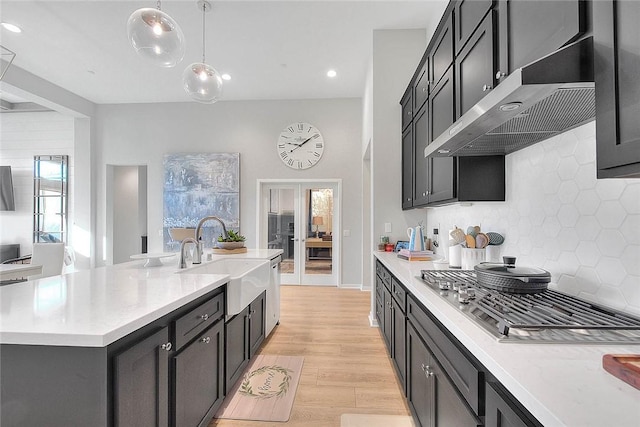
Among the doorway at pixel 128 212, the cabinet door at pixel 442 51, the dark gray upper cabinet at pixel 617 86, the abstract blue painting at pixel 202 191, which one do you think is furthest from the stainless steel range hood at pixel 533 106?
the doorway at pixel 128 212

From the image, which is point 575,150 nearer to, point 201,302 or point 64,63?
point 201,302

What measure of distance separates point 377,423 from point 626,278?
154cm

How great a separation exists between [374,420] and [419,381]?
579 mm

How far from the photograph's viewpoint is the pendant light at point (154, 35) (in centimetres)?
205

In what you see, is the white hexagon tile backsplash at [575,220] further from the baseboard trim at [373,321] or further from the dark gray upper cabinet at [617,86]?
the baseboard trim at [373,321]

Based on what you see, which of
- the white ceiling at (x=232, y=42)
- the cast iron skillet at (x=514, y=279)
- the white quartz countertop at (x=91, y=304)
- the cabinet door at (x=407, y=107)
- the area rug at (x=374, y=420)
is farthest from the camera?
the white ceiling at (x=232, y=42)

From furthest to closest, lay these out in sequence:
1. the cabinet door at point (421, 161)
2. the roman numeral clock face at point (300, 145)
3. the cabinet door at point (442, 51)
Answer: the roman numeral clock face at point (300, 145)
the cabinet door at point (421, 161)
the cabinet door at point (442, 51)

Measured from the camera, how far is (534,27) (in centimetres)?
119

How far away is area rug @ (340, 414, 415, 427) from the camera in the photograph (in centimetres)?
189

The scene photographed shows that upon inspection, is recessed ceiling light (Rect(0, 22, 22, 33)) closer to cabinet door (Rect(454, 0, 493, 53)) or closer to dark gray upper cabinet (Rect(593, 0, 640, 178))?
cabinet door (Rect(454, 0, 493, 53))

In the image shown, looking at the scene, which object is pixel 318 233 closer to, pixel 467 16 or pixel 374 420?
pixel 374 420

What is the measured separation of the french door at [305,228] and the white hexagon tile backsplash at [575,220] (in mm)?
4053

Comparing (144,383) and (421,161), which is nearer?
(144,383)

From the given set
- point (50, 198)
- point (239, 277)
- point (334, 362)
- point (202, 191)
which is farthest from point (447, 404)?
point (50, 198)
